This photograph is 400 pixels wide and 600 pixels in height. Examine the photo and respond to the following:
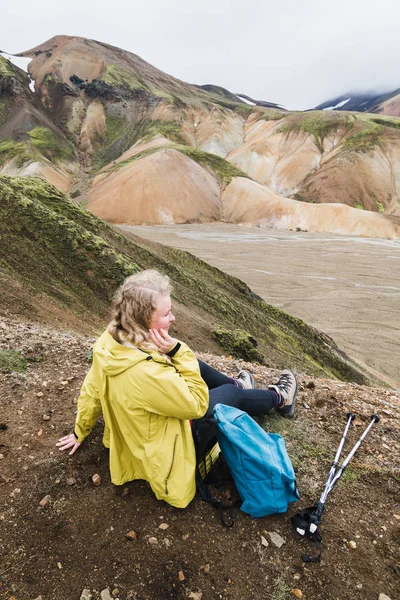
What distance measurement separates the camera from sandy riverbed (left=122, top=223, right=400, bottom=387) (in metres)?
16.5

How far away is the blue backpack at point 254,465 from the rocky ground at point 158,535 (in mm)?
187

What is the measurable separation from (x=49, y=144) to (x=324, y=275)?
62864 mm

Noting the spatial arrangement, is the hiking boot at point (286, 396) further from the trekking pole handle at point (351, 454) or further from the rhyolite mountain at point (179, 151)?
the rhyolite mountain at point (179, 151)

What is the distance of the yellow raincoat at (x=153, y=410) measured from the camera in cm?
233

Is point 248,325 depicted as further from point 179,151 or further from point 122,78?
point 122,78

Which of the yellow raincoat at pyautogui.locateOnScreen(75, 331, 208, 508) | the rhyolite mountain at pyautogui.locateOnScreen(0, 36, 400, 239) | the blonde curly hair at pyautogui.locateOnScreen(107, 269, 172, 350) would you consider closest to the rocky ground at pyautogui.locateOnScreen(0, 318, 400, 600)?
the yellow raincoat at pyautogui.locateOnScreen(75, 331, 208, 508)

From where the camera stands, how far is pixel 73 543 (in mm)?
2562

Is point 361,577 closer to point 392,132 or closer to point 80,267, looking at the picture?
point 80,267

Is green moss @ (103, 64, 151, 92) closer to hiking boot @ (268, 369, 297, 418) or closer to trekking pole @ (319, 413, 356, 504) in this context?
hiking boot @ (268, 369, 297, 418)

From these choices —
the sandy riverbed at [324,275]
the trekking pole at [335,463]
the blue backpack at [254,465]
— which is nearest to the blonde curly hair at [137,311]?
the blue backpack at [254,465]

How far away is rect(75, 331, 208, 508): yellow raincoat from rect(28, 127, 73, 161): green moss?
7573 cm

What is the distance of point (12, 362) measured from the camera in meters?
4.42

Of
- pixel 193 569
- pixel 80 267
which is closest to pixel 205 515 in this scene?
pixel 193 569

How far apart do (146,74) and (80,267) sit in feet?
374
